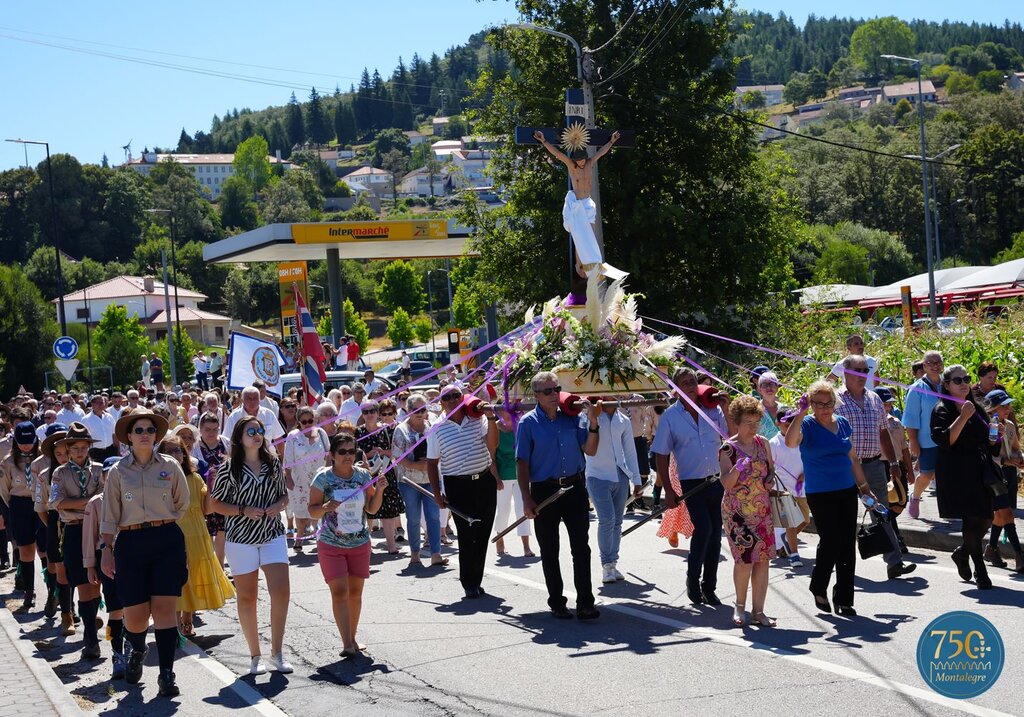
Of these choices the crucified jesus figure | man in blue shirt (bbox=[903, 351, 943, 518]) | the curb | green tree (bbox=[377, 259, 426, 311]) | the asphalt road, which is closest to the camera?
the asphalt road

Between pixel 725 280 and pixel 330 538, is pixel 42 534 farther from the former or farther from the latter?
pixel 725 280

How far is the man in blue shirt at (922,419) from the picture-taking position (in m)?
11.1

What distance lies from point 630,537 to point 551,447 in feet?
14.1

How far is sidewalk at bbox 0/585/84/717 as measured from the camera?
25.5ft

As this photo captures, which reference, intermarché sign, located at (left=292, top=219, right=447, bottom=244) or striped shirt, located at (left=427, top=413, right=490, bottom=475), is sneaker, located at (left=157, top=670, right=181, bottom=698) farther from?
intermarché sign, located at (left=292, top=219, right=447, bottom=244)

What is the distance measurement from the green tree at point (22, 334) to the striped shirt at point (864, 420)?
5687 centimetres

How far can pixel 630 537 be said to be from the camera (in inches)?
529

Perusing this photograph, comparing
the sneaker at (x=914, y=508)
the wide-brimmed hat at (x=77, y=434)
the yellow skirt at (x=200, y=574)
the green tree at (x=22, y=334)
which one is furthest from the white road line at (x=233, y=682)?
the green tree at (x=22, y=334)

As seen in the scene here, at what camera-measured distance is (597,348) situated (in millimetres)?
10523

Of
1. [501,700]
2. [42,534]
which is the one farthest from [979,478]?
[42,534]

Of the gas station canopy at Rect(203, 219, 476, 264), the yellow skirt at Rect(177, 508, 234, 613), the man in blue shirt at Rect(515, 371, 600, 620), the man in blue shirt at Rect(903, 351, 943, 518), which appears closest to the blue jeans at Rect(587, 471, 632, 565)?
the man in blue shirt at Rect(515, 371, 600, 620)

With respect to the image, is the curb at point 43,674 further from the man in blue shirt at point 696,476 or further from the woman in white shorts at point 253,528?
the man in blue shirt at point 696,476

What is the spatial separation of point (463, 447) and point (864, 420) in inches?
137

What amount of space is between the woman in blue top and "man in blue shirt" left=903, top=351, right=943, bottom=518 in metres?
2.40
